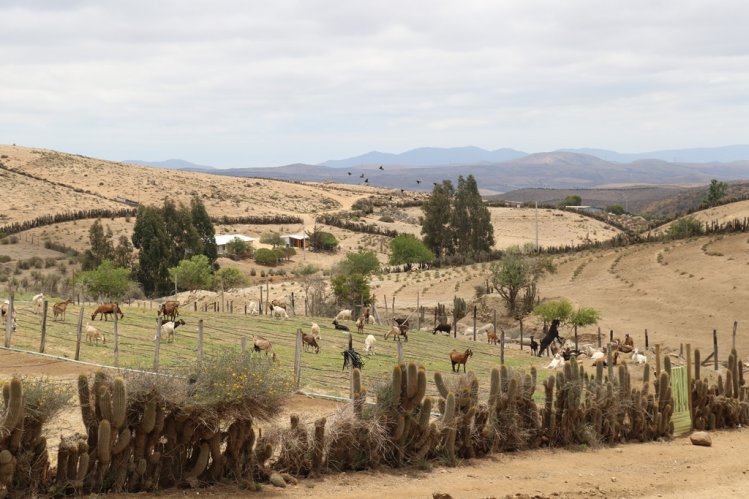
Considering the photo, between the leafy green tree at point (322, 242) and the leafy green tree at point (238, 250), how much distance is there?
10023mm

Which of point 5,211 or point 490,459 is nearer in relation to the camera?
point 490,459

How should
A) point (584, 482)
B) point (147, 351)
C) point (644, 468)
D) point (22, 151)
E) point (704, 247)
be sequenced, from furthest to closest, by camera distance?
1. point (22, 151)
2. point (704, 247)
3. point (147, 351)
4. point (644, 468)
5. point (584, 482)

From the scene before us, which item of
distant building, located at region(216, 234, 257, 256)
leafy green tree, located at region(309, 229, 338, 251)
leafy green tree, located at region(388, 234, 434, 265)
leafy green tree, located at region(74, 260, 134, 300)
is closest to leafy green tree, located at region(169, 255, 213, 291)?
leafy green tree, located at region(74, 260, 134, 300)

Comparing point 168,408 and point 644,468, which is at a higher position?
point 168,408

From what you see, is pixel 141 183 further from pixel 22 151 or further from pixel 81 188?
pixel 22 151

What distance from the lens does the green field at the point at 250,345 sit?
24.4 m

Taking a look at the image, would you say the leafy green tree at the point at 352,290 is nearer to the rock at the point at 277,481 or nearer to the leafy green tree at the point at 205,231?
the leafy green tree at the point at 205,231

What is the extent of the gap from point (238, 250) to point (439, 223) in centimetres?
1854

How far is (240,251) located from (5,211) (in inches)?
1308

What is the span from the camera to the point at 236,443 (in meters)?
15.4

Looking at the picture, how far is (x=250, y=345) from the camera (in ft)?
92.9

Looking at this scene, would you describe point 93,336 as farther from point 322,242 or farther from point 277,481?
point 322,242

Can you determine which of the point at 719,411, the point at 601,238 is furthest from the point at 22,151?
the point at 719,411

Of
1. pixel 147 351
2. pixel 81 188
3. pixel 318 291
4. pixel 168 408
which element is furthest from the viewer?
pixel 81 188
